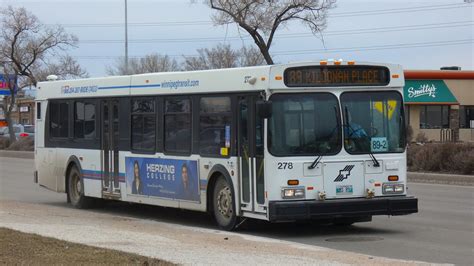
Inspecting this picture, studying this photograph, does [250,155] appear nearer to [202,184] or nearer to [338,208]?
[202,184]

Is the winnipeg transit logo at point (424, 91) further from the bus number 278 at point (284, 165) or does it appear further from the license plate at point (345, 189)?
the bus number 278 at point (284, 165)

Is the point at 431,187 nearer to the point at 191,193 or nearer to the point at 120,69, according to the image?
the point at 191,193

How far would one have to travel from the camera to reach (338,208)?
37.3ft

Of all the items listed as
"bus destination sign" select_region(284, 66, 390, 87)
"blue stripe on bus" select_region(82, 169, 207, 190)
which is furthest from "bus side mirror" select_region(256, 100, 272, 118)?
"blue stripe on bus" select_region(82, 169, 207, 190)

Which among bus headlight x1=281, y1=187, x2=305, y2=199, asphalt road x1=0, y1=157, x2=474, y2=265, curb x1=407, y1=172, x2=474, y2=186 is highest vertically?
bus headlight x1=281, y1=187, x2=305, y2=199

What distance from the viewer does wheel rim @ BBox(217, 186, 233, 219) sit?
12.2m

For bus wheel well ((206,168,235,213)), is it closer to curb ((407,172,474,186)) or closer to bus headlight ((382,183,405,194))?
bus headlight ((382,183,405,194))

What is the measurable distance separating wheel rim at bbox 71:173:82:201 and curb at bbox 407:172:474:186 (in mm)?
11673

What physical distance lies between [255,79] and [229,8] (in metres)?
28.0

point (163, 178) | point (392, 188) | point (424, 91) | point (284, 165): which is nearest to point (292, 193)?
point (284, 165)

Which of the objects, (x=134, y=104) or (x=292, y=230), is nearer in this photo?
(x=292, y=230)

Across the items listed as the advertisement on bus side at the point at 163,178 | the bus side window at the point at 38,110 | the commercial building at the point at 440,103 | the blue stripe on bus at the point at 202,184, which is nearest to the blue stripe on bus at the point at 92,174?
the advertisement on bus side at the point at 163,178

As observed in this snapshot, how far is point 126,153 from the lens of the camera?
14883mm

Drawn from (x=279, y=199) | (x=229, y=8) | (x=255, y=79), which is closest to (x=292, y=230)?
(x=279, y=199)
